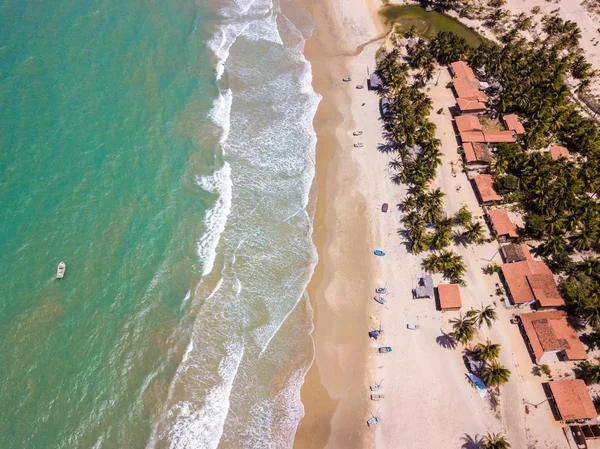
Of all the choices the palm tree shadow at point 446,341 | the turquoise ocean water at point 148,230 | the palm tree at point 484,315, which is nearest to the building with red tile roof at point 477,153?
the palm tree at point 484,315

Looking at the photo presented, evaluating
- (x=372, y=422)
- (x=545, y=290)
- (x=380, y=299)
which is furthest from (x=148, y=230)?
(x=545, y=290)

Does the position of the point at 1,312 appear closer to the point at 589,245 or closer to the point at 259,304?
the point at 259,304

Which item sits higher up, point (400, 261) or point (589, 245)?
point (589, 245)

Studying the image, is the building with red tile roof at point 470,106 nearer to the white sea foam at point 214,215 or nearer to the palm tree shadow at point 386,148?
the palm tree shadow at point 386,148

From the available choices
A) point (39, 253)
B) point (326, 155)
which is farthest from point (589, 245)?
point (39, 253)

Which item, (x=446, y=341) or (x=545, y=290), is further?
(x=545, y=290)

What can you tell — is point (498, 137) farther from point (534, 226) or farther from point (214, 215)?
point (214, 215)
